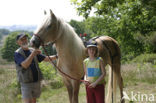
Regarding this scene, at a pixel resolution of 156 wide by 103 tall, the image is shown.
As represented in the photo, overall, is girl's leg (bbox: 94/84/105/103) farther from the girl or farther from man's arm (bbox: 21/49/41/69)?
man's arm (bbox: 21/49/41/69)

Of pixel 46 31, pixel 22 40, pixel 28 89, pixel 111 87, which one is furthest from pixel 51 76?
pixel 46 31

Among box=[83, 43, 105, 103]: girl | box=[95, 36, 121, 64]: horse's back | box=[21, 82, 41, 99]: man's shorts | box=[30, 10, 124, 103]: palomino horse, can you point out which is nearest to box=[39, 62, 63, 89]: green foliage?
box=[95, 36, 121, 64]: horse's back

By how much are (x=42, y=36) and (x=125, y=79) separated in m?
5.62

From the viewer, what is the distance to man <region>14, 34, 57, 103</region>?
270 centimetres

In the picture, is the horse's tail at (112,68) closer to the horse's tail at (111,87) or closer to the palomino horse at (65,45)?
the horse's tail at (111,87)

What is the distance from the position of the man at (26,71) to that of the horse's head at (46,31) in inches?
6.1

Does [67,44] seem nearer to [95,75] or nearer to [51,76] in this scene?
[95,75]

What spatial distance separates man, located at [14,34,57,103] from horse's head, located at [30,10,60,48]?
0.15m

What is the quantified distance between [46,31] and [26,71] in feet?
2.30

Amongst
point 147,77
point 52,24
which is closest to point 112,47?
point 52,24

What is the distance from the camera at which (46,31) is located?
266 cm

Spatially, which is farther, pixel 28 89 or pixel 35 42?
pixel 28 89

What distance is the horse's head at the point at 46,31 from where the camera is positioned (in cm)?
260

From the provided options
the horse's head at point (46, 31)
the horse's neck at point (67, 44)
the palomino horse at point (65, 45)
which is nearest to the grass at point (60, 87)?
the palomino horse at point (65, 45)
